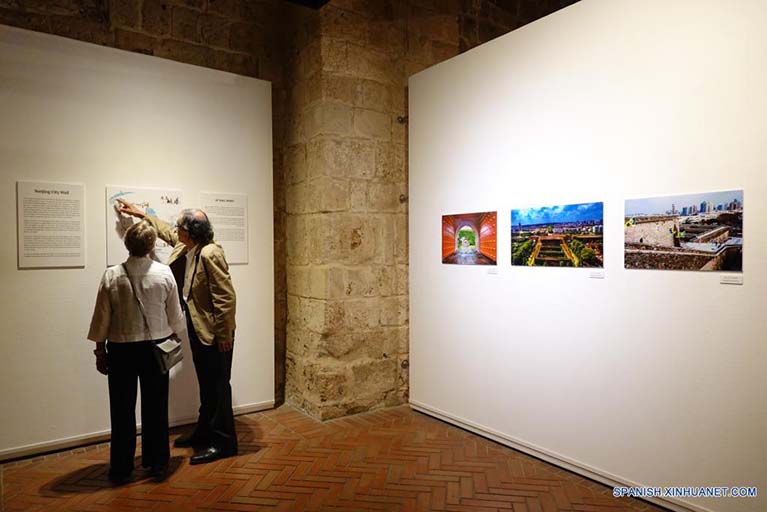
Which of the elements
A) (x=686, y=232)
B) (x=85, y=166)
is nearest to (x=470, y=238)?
(x=686, y=232)

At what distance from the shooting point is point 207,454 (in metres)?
3.81

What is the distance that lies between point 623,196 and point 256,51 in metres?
3.81

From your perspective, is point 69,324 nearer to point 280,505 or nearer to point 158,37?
point 280,505

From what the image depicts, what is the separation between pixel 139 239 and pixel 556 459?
325 centimetres

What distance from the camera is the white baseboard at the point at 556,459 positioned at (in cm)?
303

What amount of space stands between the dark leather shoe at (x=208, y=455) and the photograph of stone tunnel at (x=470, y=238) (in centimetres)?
239

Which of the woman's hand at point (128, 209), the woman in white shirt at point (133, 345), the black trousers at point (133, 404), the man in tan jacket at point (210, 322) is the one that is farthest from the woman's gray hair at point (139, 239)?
the woman's hand at point (128, 209)

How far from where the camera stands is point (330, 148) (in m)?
4.75

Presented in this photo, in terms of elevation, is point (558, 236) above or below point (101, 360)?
above

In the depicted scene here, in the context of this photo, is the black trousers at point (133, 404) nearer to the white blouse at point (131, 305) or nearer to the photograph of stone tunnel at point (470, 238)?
the white blouse at point (131, 305)

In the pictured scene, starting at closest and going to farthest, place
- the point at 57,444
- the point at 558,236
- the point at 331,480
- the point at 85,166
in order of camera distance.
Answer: the point at 331,480 < the point at 558,236 < the point at 57,444 < the point at 85,166

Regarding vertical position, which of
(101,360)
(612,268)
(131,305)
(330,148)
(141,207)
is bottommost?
(101,360)

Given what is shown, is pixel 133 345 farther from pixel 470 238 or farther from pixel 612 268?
pixel 612 268
